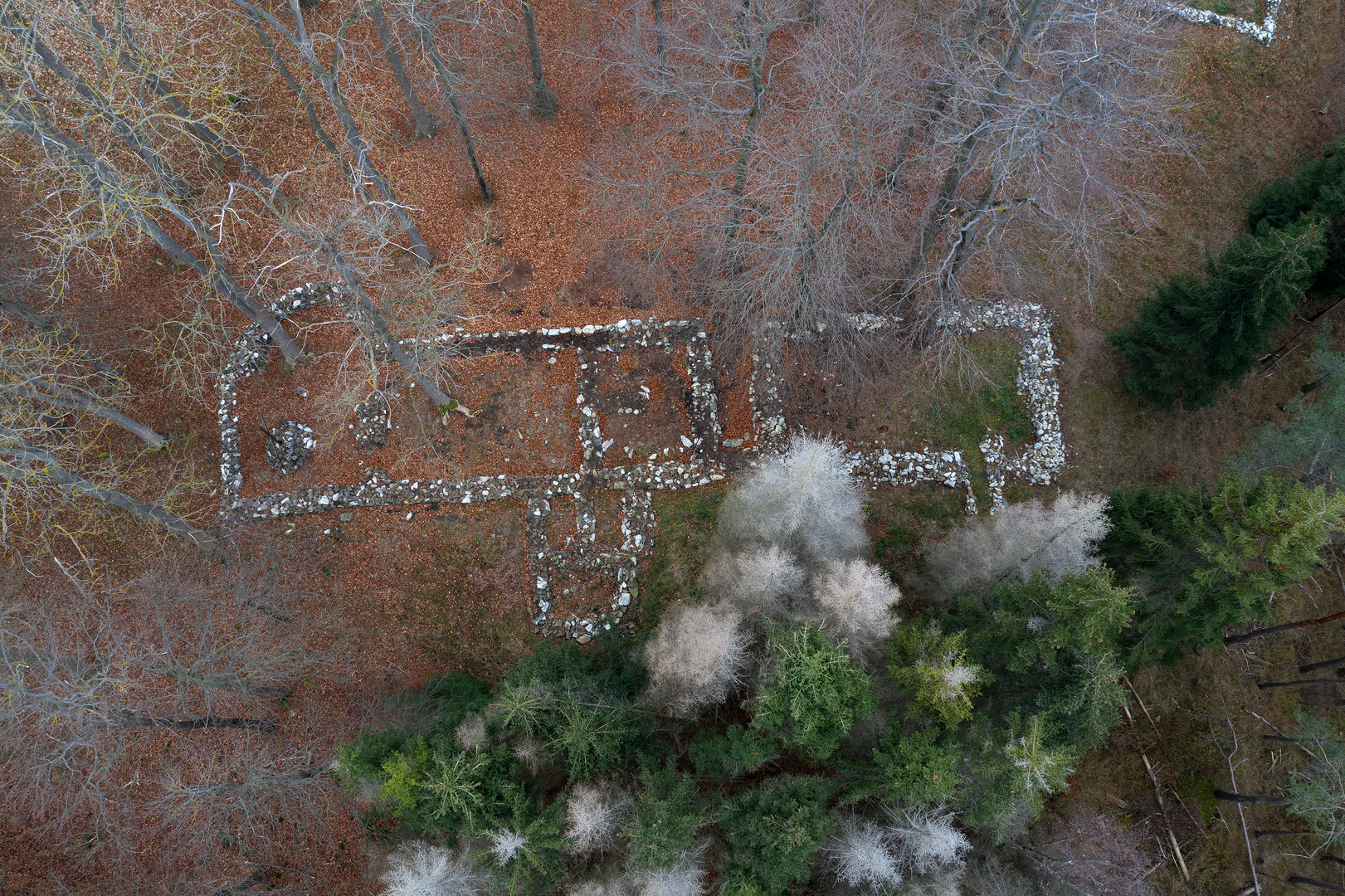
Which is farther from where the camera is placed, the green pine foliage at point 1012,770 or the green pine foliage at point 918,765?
the green pine foliage at point 918,765

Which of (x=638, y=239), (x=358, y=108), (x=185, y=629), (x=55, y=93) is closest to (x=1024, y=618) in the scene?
(x=638, y=239)

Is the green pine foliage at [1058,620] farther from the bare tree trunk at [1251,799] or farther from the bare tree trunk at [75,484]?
the bare tree trunk at [75,484]

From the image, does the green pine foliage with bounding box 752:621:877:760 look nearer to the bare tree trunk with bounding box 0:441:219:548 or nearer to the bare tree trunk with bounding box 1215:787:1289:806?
the bare tree trunk with bounding box 1215:787:1289:806

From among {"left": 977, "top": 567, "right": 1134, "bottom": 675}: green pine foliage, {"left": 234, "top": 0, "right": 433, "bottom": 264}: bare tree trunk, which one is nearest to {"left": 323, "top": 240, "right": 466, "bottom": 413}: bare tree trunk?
{"left": 234, "top": 0, "right": 433, "bottom": 264}: bare tree trunk

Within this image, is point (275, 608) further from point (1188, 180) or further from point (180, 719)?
point (1188, 180)

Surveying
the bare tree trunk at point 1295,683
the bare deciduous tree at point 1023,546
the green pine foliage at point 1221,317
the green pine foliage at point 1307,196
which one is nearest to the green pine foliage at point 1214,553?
the bare deciduous tree at point 1023,546

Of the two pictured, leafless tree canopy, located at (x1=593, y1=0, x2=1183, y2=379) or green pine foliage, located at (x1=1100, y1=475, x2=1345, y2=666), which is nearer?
green pine foliage, located at (x1=1100, y1=475, x2=1345, y2=666)
